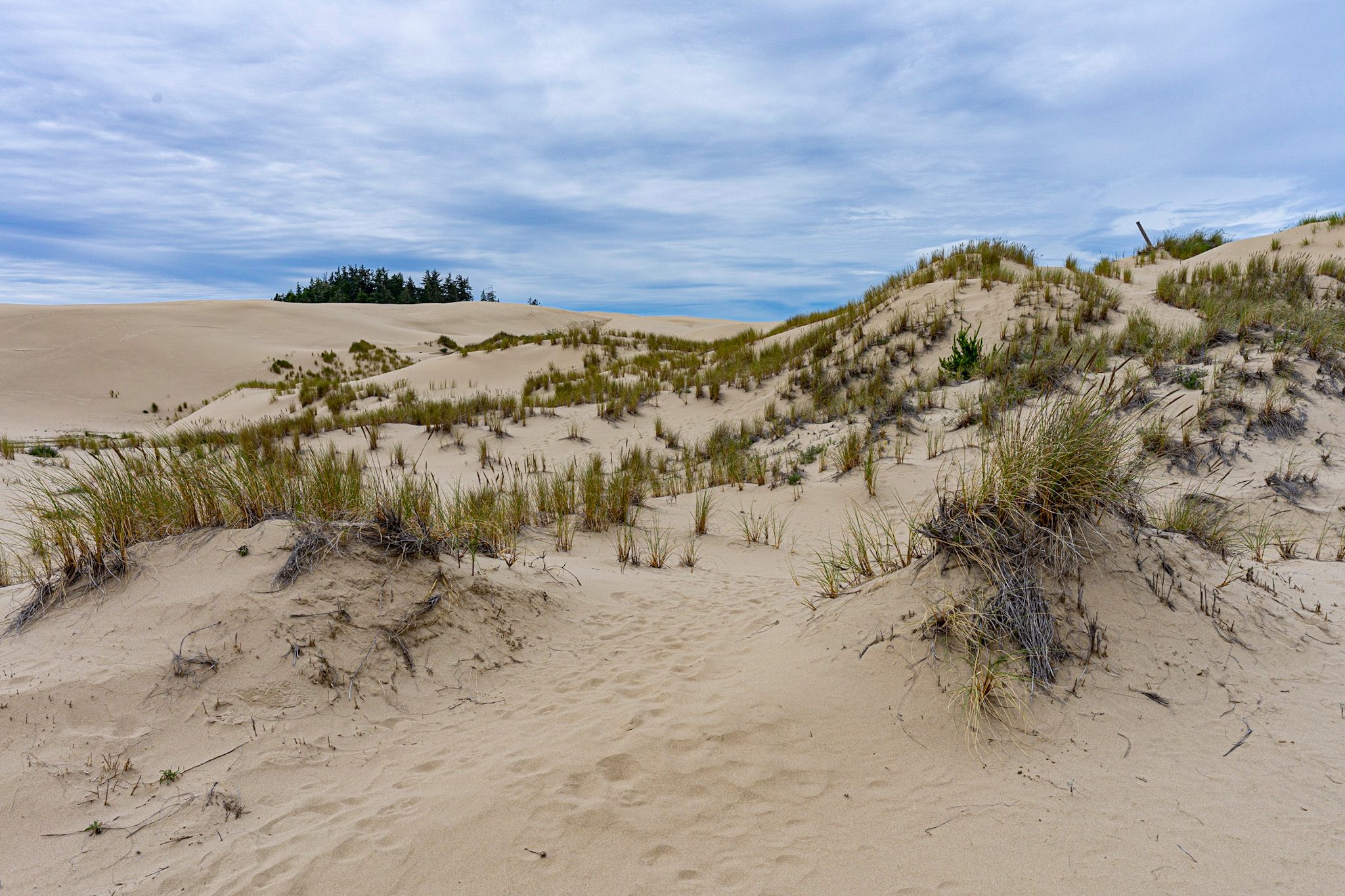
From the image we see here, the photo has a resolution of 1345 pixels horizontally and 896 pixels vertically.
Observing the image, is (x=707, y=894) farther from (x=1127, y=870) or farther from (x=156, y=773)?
(x=156, y=773)

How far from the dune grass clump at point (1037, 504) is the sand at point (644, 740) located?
216mm

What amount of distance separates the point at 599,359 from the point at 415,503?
1698 centimetres

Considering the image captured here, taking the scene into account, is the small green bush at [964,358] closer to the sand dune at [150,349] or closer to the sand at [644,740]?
the sand at [644,740]

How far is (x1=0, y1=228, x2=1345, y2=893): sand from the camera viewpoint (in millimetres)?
2338

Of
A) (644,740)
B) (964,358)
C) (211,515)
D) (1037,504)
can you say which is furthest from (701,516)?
(964,358)

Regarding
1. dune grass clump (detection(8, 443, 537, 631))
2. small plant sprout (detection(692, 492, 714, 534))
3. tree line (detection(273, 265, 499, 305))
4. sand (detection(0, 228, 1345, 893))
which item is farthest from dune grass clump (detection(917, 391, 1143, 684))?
tree line (detection(273, 265, 499, 305))

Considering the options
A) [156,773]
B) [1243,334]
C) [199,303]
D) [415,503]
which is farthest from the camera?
[199,303]

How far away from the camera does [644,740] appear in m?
3.10

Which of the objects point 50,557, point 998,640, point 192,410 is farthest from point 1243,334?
point 192,410

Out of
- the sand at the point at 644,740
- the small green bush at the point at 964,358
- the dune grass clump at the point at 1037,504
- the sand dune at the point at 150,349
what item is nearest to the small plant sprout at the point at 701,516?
the sand at the point at 644,740

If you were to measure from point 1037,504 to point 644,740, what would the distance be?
100 inches

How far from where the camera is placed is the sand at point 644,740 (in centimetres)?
234

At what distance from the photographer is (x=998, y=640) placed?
10.6 feet

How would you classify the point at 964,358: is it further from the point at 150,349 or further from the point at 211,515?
the point at 150,349
